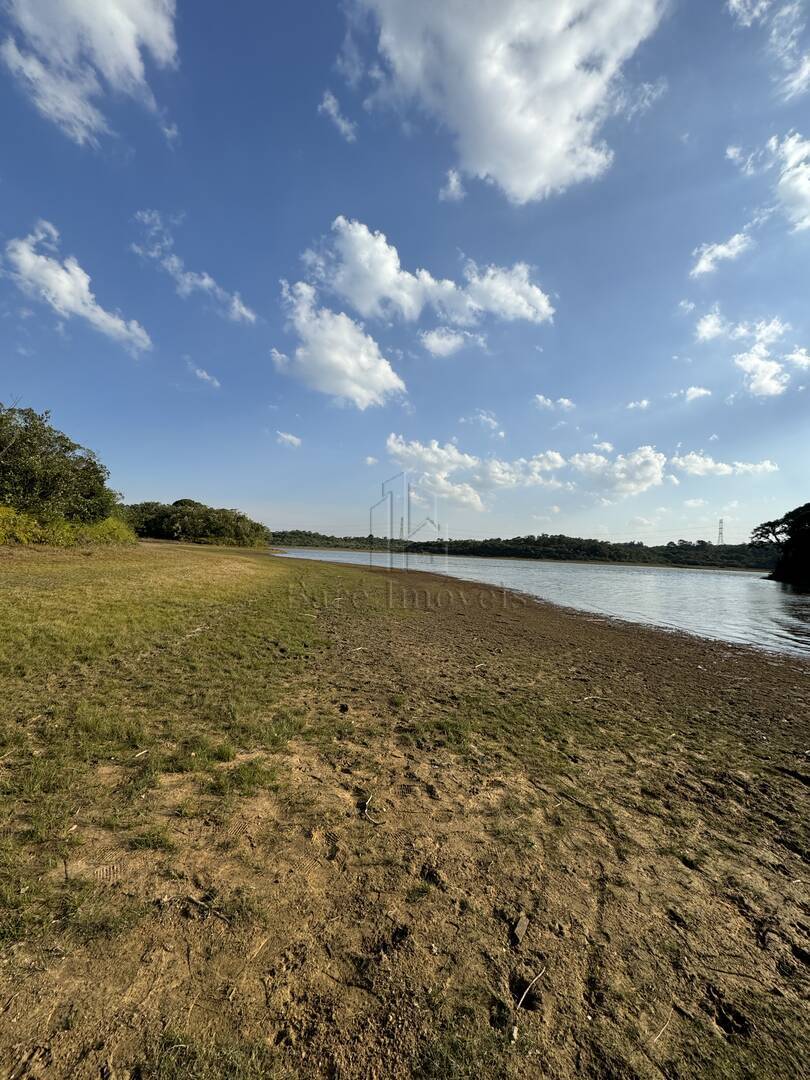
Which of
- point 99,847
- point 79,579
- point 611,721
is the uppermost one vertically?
point 79,579

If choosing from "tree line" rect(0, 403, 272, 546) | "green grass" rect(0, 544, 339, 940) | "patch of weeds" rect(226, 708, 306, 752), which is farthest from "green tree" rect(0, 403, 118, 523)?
"patch of weeds" rect(226, 708, 306, 752)

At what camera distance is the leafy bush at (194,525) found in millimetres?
82188

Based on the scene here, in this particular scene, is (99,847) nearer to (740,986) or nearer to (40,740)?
(40,740)

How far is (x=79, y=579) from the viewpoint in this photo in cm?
1369

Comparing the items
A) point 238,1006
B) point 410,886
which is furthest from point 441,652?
point 238,1006

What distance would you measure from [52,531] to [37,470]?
3254 mm

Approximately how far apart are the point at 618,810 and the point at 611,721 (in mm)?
2961

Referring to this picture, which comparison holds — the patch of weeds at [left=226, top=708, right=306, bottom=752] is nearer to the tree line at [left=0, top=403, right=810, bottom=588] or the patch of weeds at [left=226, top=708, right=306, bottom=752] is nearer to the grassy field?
the grassy field

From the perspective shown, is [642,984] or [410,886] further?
[410,886]

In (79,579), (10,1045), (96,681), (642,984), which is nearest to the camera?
(10,1045)

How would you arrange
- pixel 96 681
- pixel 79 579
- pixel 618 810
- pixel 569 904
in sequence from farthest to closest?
pixel 79 579 < pixel 96 681 < pixel 618 810 < pixel 569 904

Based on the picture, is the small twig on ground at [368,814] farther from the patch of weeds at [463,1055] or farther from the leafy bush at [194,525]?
the leafy bush at [194,525]

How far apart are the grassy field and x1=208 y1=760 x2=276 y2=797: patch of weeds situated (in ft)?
0.10

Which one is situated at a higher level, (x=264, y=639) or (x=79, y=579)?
(x=79, y=579)
